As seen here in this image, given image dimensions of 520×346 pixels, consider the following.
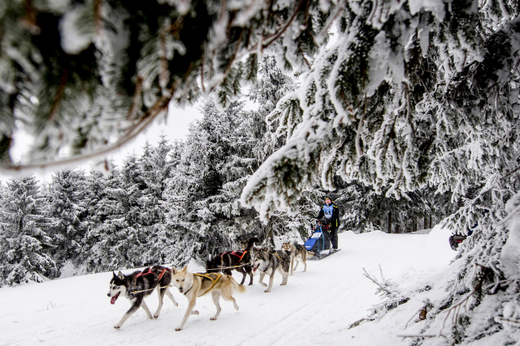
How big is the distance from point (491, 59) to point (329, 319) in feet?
14.4

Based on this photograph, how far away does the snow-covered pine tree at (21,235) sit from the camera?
17.8 m

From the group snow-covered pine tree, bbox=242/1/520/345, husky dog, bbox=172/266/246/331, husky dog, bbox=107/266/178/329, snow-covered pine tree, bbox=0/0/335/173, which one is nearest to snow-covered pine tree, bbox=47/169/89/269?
husky dog, bbox=107/266/178/329

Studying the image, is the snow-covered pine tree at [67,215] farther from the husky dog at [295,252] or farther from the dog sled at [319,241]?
the husky dog at [295,252]

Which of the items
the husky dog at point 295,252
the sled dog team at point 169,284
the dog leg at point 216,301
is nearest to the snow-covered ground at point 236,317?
the dog leg at point 216,301

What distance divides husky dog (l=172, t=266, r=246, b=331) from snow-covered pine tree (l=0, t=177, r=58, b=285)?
62.6 ft

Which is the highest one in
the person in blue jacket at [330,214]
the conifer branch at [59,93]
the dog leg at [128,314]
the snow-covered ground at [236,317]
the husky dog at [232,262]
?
the conifer branch at [59,93]

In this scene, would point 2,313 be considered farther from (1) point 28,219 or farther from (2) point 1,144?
(1) point 28,219

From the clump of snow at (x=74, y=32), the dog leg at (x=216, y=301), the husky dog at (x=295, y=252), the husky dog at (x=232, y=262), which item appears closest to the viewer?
the clump of snow at (x=74, y=32)

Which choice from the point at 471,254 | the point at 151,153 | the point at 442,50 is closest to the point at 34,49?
the point at 442,50

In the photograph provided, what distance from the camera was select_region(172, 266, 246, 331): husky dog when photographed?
15.8 ft

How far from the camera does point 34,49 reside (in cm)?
66

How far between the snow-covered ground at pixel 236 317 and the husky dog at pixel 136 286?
33 cm

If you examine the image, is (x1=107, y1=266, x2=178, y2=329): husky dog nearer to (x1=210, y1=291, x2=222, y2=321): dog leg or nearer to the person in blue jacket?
(x1=210, y1=291, x2=222, y2=321): dog leg

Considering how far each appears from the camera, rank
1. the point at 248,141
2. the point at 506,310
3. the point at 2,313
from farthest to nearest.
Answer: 1. the point at 248,141
2. the point at 2,313
3. the point at 506,310
